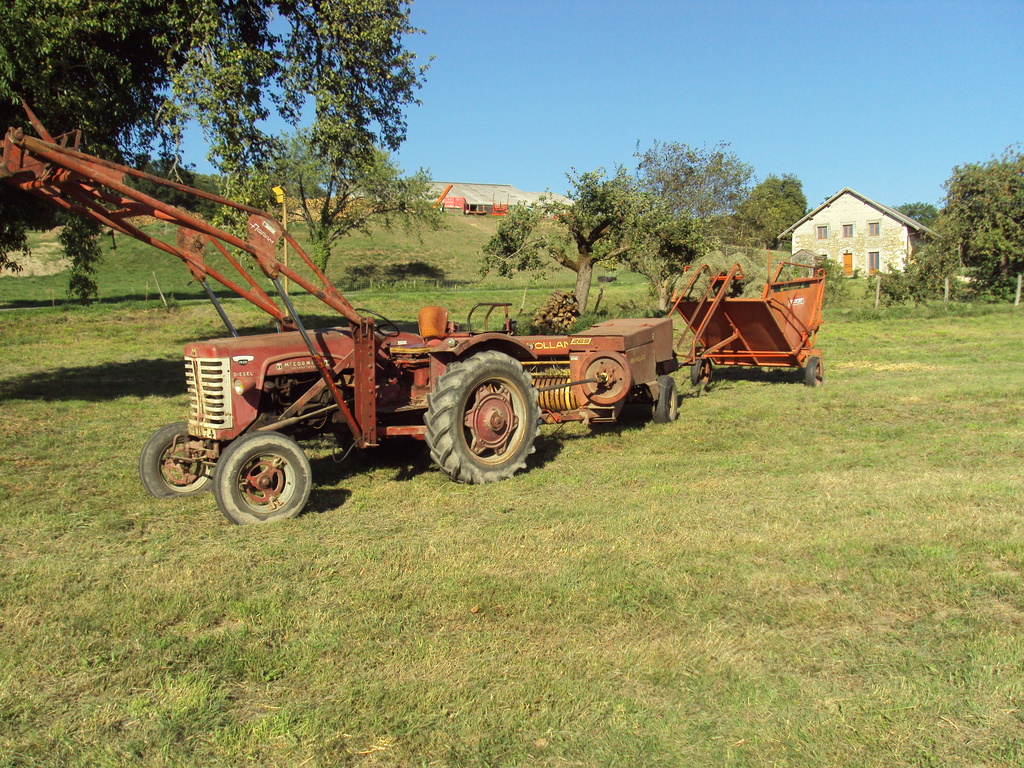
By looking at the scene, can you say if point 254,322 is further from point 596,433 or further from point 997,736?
point 997,736

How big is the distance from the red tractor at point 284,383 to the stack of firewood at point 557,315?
40.4 ft

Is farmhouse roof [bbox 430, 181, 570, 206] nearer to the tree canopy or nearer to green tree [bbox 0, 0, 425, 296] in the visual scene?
the tree canopy

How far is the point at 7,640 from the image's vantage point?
13.1 ft

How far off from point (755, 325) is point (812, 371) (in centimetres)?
112

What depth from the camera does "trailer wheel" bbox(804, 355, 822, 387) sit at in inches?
495

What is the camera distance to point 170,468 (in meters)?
6.91

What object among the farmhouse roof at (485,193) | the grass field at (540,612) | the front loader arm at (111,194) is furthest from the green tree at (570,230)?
the farmhouse roof at (485,193)

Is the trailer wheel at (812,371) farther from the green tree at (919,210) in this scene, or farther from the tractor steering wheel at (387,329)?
the green tree at (919,210)

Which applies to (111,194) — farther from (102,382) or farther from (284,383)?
(102,382)

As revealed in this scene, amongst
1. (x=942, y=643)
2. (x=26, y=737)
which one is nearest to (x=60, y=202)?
(x=26, y=737)

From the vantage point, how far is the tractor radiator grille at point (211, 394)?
21.1 ft

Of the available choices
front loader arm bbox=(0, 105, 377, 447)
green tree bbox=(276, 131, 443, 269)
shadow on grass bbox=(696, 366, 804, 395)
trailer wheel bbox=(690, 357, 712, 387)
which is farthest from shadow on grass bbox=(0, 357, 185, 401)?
green tree bbox=(276, 131, 443, 269)

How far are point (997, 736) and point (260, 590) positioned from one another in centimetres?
357

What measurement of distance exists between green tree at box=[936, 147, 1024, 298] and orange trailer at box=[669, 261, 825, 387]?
19.1 m
